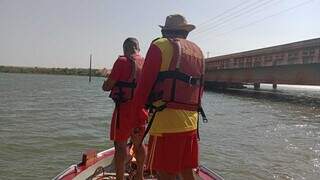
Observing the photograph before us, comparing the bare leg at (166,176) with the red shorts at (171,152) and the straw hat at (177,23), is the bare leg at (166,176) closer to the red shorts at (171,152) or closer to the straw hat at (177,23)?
the red shorts at (171,152)

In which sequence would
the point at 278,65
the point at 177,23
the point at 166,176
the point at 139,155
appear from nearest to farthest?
the point at 166,176 → the point at 177,23 → the point at 139,155 → the point at 278,65

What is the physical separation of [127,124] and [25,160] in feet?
23.2

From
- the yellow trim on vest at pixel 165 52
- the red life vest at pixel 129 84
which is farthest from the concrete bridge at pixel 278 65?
the yellow trim on vest at pixel 165 52

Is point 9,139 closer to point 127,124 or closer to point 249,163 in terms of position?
point 249,163

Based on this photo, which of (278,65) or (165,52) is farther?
(278,65)

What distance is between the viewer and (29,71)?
591 feet

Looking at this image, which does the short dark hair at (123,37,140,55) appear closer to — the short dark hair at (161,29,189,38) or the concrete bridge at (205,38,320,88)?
the short dark hair at (161,29,189,38)

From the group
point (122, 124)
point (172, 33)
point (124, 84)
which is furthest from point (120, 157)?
point (172, 33)

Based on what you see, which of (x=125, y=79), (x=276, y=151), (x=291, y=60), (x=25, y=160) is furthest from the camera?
(x=291, y=60)

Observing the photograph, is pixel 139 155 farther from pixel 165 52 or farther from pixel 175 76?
pixel 165 52

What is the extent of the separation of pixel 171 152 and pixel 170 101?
461mm

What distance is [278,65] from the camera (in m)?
38.2

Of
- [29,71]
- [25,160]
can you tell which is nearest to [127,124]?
[25,160]

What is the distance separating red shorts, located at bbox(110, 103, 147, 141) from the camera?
6211mm
